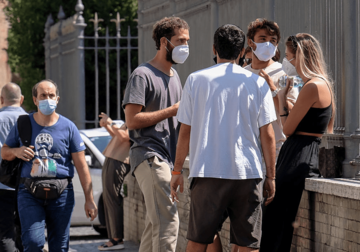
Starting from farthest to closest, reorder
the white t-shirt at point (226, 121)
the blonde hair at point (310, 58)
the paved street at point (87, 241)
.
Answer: the paved street at point (87, 241) < the blonde hair at point (310, 58) < the white t-shirt at point (226, 121)

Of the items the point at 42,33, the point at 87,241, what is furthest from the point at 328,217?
the point at 42,33

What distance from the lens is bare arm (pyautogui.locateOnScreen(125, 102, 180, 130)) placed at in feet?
17.0

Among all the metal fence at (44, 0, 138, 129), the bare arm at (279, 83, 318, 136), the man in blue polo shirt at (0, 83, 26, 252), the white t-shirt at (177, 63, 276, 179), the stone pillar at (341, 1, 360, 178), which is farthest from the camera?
the metal fence at (44, 0, 138, 129)

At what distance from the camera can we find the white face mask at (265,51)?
5562 mm

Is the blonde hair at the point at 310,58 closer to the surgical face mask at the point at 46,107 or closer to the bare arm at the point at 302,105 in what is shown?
the bare arm at the point at 302,105

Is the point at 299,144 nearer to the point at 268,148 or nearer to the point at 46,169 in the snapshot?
the point at 268,148

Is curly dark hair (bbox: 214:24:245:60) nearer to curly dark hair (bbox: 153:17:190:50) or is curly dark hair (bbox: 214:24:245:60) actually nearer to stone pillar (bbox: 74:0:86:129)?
curly dark hair (bbox: 153:17:190:50)

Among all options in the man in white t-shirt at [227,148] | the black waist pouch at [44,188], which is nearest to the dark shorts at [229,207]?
the man in white t-shirt at [227,148]

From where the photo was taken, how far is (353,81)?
17.1 ft

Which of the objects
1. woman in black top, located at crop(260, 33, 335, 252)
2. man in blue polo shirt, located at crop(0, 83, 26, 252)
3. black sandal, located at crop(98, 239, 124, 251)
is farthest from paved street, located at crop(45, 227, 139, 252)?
woman in black top, located at crop(260, 33, 335, 252)

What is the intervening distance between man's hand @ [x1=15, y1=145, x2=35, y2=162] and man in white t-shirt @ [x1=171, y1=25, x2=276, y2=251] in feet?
4.81

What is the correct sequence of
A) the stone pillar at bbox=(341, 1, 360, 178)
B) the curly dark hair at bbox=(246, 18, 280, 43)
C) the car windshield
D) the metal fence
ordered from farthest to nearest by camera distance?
the metal fence, the car windshield, the curly dark hair at bbox=(246, 18, 280, 43), the stone pillar at bbox=(341, 1, 360, 178)

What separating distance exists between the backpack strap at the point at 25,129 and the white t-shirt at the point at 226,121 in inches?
62.1

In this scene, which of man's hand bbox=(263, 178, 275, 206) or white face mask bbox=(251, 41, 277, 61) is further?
white face mask bbox=(251, 41, 277, 61)
